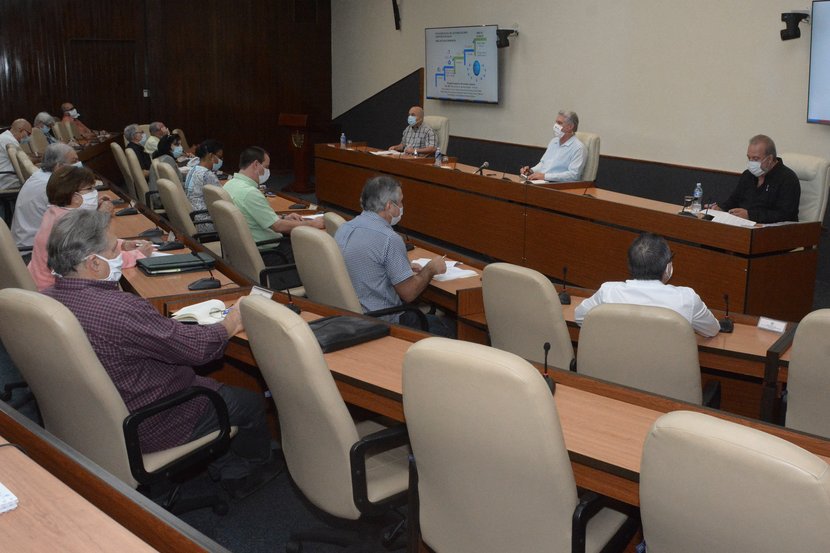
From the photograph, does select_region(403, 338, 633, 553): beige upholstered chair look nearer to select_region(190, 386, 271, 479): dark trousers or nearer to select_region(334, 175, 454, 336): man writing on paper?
select_region(190, 386, 271, 479): dark trousers

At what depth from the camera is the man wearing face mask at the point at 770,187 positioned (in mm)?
5520

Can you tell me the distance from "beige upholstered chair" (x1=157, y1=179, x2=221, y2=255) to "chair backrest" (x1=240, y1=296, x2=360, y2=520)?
3.24 meters

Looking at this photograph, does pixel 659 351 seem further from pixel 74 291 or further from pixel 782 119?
pixel 782 119

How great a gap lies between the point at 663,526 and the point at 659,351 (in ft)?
3.80

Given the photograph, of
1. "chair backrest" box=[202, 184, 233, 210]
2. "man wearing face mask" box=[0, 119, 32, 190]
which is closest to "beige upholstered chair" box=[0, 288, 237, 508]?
"chair backrest" box=[202, 184, 233, 210]

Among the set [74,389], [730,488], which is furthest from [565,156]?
[730,488]

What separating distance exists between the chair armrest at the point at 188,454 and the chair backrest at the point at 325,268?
0.96 meters

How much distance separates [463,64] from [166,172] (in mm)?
4682

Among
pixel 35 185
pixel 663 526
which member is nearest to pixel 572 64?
pixel 35 185

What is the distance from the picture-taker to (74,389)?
2475 millimetres

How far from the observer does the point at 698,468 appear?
5.03 feet

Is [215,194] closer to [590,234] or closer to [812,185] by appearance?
[590,234]

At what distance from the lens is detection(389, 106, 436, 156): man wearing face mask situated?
9219mm

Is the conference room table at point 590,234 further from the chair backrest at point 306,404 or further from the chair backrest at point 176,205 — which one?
the chair backrest at point 176,205
